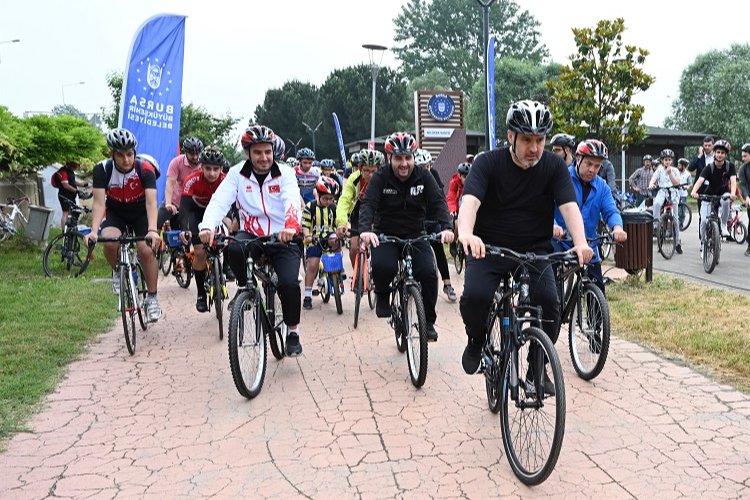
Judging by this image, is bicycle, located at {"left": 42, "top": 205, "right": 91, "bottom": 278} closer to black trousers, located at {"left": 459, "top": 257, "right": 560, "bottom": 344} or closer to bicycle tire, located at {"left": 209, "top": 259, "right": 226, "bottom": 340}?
bicycle tire, located at {"left": 209, "top": 259, "right": 226, "bottom": 340}

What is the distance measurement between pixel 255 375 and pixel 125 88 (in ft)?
30.3

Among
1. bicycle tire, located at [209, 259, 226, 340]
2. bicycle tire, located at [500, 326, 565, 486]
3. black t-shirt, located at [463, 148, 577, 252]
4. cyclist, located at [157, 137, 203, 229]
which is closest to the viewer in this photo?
bicycle tire, located at [500, 326, 565, 486]

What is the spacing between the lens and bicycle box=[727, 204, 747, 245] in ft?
43.1

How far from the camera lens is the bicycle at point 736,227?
43.1 feet

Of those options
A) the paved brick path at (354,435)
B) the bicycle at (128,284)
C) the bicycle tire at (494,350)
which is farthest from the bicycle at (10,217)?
the bicycle tire at (494,350)

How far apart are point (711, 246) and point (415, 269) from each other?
677 cm

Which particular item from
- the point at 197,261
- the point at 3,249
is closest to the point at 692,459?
the point at 197,261

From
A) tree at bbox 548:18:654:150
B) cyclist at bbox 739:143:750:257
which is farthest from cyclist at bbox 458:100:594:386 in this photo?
tree at bbox 548:18:654:150

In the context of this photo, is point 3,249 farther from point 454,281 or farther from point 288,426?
point 288,426

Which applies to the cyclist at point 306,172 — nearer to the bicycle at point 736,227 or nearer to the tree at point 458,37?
the bicycle at point 736,227

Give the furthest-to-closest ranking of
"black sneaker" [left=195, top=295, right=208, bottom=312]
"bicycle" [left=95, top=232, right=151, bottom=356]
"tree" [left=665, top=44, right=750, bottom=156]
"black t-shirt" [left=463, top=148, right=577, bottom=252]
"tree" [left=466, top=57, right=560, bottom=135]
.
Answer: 1. "tree" [left=466, top=57, right=560, bottom=135]
2. "tree" [left=665, top=44, right=750, bottom=156]
3. "black sneaker" [left=195, top=295, right=208, bottom=312]
4. "bicycle" [left=95, top=232, right=151, bottom=356]
5. "black t-shirt" [left=463, top=148, right=577, bottom=252]

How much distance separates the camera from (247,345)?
210 inches

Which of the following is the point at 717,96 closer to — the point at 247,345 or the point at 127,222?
the point at 127,222

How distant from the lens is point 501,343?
4.16 meters
